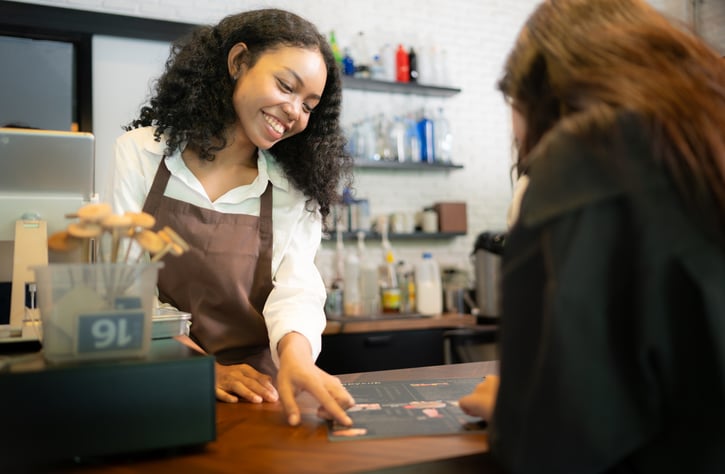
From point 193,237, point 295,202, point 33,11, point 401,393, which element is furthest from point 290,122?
point 33,11

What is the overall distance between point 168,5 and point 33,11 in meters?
0.72

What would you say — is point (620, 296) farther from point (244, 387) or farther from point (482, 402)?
point (244, 387)

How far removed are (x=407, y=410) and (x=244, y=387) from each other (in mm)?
358

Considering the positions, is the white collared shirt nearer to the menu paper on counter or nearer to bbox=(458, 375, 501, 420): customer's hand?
the menu paper on counter

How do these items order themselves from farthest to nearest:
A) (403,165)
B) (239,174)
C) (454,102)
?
1. (454,102)
2. (403,165)
3. (239,174)

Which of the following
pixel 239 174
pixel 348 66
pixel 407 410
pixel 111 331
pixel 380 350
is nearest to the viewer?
pixel 111 331

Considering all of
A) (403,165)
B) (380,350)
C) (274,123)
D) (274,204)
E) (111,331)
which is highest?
(403,165)

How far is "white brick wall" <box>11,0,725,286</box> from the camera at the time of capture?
13.3 ft

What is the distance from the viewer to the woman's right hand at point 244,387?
1.22 m

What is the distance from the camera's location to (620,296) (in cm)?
69

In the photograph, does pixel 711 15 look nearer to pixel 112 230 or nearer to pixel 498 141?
pixel 498 141

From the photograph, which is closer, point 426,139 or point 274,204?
point 274,204

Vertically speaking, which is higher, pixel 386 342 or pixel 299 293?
pixel 299 293

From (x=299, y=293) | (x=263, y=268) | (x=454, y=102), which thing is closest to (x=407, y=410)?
(x=299, y=293)
